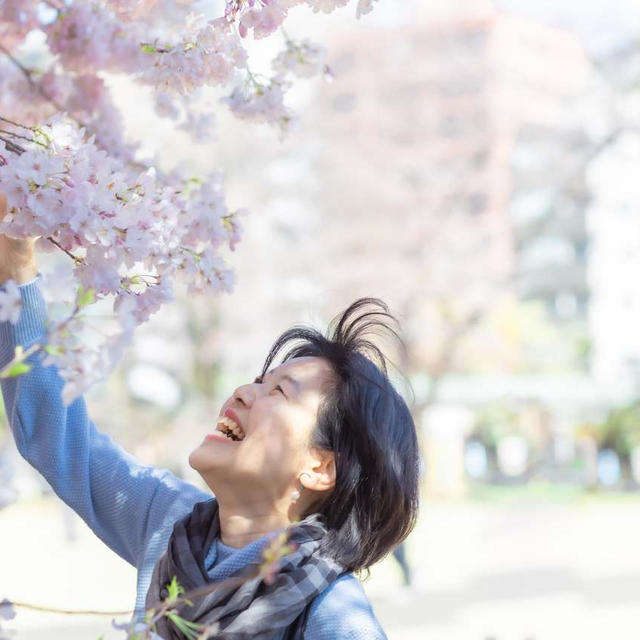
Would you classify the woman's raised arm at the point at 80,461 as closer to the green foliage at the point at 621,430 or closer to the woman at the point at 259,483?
the woman at the point at 259,483

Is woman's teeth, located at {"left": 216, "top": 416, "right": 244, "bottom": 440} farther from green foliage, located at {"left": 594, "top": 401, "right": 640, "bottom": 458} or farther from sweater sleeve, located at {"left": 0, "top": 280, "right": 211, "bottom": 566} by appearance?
green foliage, located at {"left": 594, "top": 401, "right": 640, "bottom": 458}

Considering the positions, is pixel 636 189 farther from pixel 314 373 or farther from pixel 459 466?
pixel 314 373

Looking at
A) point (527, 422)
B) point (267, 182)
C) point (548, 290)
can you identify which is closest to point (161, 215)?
point (267, 182)

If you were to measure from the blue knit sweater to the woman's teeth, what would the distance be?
14 centimetres

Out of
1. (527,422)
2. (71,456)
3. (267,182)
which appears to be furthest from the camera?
(527,422)

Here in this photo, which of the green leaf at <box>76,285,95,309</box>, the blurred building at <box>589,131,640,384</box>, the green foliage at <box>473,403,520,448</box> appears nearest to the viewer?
the green leaf at <box>76,285,95,309</box>

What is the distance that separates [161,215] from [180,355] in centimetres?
1344

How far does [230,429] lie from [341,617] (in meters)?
0.31

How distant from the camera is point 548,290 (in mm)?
34938

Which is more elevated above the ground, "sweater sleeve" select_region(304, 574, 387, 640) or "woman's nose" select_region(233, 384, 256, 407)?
"woman's nose" select_region(233, 384, 256, 407)

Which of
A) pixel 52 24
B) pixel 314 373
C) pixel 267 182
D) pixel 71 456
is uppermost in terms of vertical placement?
pixel 267 182

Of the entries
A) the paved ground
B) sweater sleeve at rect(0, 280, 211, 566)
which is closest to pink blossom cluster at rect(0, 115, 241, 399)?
Result: sweater sleeve at rect(0, 280, 211, 566)

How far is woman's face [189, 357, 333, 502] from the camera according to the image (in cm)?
135

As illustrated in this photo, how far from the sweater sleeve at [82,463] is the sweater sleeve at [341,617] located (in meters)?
0.29
